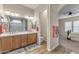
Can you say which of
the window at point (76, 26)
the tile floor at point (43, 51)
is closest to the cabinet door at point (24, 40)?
the tile floor at point (43, 51)

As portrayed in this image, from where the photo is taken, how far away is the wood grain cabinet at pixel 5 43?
1.79 meters

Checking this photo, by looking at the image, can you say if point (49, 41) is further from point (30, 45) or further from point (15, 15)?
point (15, 15)

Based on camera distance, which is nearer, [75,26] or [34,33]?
[75,26]

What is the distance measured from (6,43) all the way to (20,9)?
2.34ft

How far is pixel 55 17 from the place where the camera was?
1890 mm

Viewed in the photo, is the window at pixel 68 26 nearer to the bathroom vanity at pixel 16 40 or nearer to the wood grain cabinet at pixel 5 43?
the bathroom vanity at pixel 16 40

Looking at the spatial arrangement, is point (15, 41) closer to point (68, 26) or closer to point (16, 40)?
point (16, 40)

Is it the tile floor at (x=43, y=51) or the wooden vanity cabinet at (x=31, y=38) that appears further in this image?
the wooden vanity cabinet at (x=31, y=38)

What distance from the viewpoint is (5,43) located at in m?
1.81

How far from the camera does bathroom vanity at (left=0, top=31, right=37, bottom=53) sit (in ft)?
5.91
